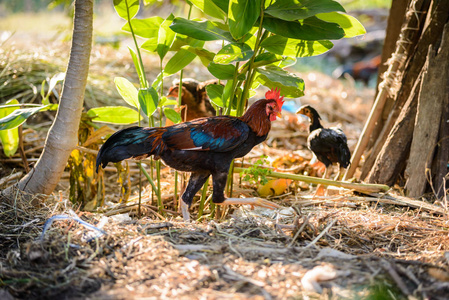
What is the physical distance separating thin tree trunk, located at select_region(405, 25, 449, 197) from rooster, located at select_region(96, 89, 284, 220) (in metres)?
1.48

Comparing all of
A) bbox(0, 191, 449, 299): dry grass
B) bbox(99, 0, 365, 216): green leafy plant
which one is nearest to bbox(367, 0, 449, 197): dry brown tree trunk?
bbox(0, 191, 449, 299): dry grass

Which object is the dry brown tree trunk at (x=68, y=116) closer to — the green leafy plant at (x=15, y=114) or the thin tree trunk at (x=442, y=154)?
the green leafy plant at (x=15, y=114)

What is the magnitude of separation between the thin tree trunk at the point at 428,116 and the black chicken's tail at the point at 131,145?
2.24 m

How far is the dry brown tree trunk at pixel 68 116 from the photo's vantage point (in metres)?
2.99

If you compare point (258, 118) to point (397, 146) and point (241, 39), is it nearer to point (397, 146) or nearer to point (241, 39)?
point (241, 39)

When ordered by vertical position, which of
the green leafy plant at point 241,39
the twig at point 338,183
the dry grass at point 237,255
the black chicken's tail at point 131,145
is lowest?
the dry grass at point 237,255

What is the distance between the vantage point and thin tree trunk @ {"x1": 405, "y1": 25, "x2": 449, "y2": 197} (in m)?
3.55

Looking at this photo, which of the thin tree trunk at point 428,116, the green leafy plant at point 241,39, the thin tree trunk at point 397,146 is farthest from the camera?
the thin tree trunk at point 397,146

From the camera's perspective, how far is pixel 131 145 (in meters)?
2.81

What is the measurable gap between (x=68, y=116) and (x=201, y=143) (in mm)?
1035

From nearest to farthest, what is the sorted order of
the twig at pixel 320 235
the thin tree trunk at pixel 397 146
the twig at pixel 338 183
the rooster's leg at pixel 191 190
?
the twig at pixel 320 235 < the rooster's leg at pixel 191 190 < the twig at pixel 338 183 < the thin tree trunk at pixel 397 146

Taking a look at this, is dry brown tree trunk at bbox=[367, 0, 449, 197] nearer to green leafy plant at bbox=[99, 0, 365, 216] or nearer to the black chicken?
the black chicken

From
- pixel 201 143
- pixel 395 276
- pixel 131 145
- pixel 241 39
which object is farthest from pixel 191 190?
pixel 395 276

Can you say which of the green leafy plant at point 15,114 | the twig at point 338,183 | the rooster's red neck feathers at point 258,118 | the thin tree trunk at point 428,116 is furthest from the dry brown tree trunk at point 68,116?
the thin tree trunk at point 428,116
